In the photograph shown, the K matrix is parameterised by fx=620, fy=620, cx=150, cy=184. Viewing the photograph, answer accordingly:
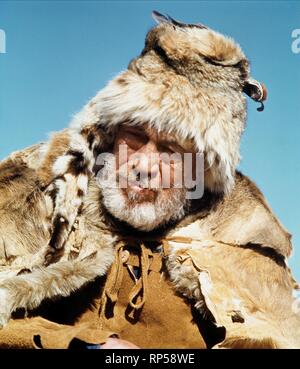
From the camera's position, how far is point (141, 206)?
2816 mm

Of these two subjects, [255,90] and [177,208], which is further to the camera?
[255,90]

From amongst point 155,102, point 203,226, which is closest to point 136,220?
point 203,226

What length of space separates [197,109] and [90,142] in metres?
0.54

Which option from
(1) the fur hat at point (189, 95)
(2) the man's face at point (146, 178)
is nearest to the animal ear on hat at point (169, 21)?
(1) the fur hat at point (189, 95)

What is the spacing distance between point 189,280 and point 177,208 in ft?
1.18

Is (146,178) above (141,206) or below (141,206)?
above

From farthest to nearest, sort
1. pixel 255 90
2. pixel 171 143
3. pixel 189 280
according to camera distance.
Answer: pixel 255 90 < pixel 171 143 < pixel 189 280

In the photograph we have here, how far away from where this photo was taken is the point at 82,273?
270 cm

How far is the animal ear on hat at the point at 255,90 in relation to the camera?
9.79ft

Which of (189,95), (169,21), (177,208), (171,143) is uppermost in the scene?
(169,21)

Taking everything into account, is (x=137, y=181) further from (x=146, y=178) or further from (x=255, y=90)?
(x=255, y=90)

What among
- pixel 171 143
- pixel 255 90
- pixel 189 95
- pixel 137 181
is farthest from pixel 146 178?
pixel 255 90

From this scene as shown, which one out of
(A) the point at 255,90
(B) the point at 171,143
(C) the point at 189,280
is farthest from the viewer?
(A) the point at 255,90
